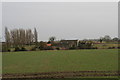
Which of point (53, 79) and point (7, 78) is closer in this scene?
point (53, 79)

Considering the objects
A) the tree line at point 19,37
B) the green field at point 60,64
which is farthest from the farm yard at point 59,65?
the tree line at point 19,37

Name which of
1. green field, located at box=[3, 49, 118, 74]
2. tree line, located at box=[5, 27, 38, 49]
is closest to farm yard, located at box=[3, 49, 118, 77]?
green field, located at box=[3, 49, 118, 74]

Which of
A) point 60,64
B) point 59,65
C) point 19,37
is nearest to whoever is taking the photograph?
point 59,65

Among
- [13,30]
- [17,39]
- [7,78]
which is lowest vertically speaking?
[7,78]

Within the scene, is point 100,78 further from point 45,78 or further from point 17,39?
point 17,39

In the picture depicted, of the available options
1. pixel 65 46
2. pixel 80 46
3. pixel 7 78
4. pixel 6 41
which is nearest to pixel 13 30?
pixel 6 41

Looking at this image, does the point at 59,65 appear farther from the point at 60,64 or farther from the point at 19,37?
the point at 19,37

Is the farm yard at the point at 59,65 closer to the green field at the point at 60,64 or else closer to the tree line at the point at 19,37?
the green field at the point at 60,64

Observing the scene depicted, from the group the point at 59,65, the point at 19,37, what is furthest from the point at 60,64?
the point at 19,37

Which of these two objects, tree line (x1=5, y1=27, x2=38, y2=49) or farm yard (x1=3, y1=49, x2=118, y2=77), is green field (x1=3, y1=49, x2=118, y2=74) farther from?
tree line (x1=5, y1=27, x2=38, y2=49)

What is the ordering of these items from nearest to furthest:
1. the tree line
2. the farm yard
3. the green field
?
the farm yard → the green field → the tree line

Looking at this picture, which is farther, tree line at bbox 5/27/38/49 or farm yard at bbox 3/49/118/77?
tree line at bbox 5/27/38/49

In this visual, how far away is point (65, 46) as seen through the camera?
39.1 m

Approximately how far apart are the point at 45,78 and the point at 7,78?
1.99 meters
